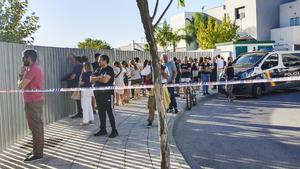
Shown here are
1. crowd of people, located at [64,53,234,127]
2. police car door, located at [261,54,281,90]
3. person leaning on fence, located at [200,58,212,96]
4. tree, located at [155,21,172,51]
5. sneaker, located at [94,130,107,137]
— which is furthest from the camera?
tree, located at [155,21,172,51]

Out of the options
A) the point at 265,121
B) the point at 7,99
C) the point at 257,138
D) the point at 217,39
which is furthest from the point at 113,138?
the point at 217,39

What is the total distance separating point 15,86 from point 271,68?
37.9 ft

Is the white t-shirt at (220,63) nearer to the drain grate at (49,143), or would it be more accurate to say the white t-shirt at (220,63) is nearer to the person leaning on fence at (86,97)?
the person leaning on fence at (86,97)

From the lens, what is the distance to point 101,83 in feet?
29.9

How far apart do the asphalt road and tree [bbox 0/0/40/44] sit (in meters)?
9.11

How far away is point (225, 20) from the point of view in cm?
5028

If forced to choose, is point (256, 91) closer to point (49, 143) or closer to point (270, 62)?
point (270, 62)

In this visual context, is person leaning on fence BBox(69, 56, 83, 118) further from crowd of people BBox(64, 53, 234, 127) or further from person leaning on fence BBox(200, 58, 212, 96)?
person leaning on fence BBox(200, 58, 212, 96)

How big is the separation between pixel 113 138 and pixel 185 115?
452 cm

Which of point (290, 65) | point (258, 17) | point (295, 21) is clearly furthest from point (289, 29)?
point (290, 65)

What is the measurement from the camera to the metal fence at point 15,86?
840cm

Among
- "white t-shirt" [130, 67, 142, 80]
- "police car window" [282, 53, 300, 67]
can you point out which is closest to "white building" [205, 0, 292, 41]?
"police car window" [282, 53, 300, 67]

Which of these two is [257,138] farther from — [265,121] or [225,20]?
[225,20]

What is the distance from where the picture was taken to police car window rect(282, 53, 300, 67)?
17.8m
